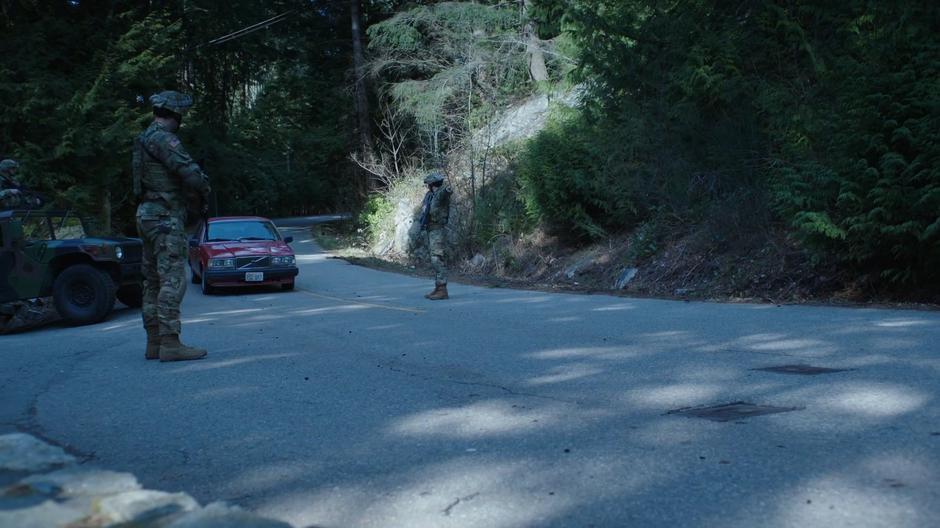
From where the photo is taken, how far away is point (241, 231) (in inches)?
743

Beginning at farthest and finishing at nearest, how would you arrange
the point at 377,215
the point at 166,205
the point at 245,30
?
1. the point at 245,30
2. the point at 377,215
3. the point at 166,205

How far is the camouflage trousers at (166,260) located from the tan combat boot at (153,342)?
16 centimetres

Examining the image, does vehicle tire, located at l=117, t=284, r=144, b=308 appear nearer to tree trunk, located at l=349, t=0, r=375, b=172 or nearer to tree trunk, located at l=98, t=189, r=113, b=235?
tree trunk, located at l=98, t=189, r=113, b=235

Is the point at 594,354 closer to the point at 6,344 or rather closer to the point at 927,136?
the point at 927,136

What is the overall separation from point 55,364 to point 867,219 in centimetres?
967

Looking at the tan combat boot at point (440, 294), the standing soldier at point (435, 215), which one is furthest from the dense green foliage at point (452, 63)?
the tan combat boot at point (440, 294)

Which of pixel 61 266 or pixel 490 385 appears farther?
pixel 61 266

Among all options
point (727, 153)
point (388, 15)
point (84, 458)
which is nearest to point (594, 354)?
point (84, 458)

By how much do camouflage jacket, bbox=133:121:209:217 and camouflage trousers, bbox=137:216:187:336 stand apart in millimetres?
118

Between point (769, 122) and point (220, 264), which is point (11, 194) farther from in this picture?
point (769, 122)

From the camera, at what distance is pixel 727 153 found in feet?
52.9

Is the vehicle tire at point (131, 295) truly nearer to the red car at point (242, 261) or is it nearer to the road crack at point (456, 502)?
the red car at point (242, 261)

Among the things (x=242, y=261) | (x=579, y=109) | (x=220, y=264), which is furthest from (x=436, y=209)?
(x=579, y=109)

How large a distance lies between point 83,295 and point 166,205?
222 inches
